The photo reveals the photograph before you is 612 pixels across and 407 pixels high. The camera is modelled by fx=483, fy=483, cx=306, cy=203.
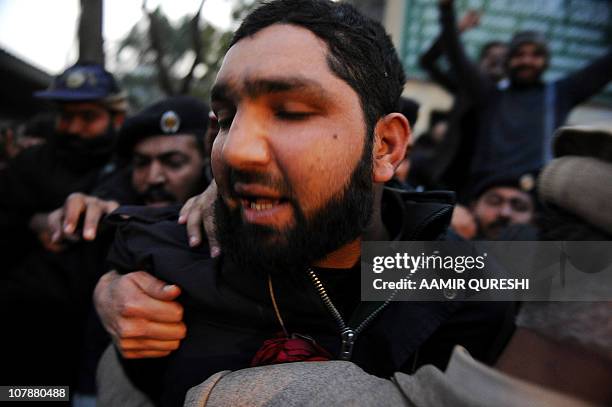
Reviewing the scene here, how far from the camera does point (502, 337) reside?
5.22 ft

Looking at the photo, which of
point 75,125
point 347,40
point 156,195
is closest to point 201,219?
point 347,40

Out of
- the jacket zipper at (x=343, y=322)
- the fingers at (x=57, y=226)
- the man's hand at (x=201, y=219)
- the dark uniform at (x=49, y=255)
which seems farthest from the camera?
the dark uniform at (x=49, y=255)

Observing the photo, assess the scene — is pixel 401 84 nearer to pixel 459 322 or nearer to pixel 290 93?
pixel 290 93

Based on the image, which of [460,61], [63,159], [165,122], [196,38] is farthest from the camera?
[196,38]

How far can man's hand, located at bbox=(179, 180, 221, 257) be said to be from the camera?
163 centimetres

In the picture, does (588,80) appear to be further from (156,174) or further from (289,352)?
(289,352)

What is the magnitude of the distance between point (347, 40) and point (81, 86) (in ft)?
8.80

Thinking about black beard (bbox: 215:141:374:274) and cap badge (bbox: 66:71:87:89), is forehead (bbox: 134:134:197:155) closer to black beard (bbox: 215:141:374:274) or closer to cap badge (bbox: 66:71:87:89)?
cap badge (bbox: 66:71:87:89)

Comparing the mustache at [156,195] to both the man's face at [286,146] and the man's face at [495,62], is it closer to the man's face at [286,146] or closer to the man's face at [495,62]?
the man's face at [286,146]

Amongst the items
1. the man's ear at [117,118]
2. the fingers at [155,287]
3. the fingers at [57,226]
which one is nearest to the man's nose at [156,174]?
the fingers at [57,226]

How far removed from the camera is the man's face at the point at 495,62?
5.49 m

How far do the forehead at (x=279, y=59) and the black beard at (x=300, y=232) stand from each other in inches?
10.5

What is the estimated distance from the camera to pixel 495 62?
18.3 feet

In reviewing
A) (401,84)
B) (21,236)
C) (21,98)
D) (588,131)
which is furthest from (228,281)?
(21,98)
